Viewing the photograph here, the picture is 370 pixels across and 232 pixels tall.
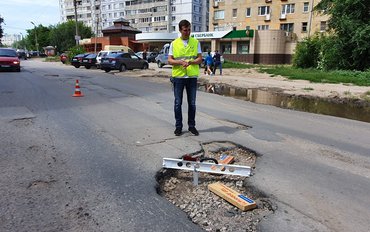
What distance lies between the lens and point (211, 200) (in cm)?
345

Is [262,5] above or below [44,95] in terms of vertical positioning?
above

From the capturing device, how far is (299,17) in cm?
4550

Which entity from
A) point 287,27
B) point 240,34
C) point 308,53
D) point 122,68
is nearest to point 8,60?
point 122,68

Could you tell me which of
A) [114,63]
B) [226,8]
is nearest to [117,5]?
[226,8]

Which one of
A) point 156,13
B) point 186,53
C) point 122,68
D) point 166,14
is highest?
point 156,13

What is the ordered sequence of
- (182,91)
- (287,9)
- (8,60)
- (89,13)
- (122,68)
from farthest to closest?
(89,13), (287,9), (122,68), (8,60), (182,91)

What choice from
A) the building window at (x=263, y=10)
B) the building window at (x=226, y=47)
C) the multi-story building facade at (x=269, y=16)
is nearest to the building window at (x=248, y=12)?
the multi-story building facade at (x=269, y=16)

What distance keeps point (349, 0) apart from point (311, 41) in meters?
6.84

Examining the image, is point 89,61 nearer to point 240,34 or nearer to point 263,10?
point 240,34

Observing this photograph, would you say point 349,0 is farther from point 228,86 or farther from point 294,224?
point 294,224

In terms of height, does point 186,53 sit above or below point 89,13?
below

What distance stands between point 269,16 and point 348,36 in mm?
26856

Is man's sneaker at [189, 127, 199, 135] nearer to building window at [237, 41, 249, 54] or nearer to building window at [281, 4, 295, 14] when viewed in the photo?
building window at [237, 41, 249, 54]

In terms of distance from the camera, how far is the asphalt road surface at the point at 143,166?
10.0 feet
